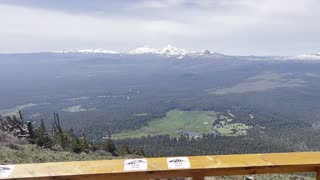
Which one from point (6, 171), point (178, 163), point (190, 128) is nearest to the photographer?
point (6, 171)

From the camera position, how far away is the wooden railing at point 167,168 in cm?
395

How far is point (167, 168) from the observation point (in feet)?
13.1

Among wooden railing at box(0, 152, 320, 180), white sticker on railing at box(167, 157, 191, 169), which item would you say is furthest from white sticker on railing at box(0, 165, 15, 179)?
white sticker on railing at box(167, 157, 191, 169)

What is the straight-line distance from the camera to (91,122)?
644ft

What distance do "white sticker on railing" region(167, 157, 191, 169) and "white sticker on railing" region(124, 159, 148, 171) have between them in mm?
223

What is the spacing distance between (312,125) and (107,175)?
197 metres

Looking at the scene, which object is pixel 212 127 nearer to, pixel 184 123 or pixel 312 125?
pixel 184 123

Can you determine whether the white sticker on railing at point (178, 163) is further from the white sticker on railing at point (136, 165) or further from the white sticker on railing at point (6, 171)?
the white sticker on railing at point (6, 171)

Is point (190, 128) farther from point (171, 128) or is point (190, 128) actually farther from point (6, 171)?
point (6, 171)

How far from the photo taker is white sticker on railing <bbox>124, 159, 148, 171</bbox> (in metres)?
4.00

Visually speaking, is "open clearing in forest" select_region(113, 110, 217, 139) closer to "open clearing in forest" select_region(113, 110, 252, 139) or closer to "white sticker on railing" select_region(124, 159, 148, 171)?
"open clearing in forest" select_region(113, 110, 252, 139)

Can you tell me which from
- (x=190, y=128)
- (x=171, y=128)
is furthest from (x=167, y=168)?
(x=190, y=128)

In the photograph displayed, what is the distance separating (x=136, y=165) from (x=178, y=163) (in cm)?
38

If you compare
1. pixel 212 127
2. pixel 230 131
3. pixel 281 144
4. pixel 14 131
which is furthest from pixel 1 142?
pixel 212 127
